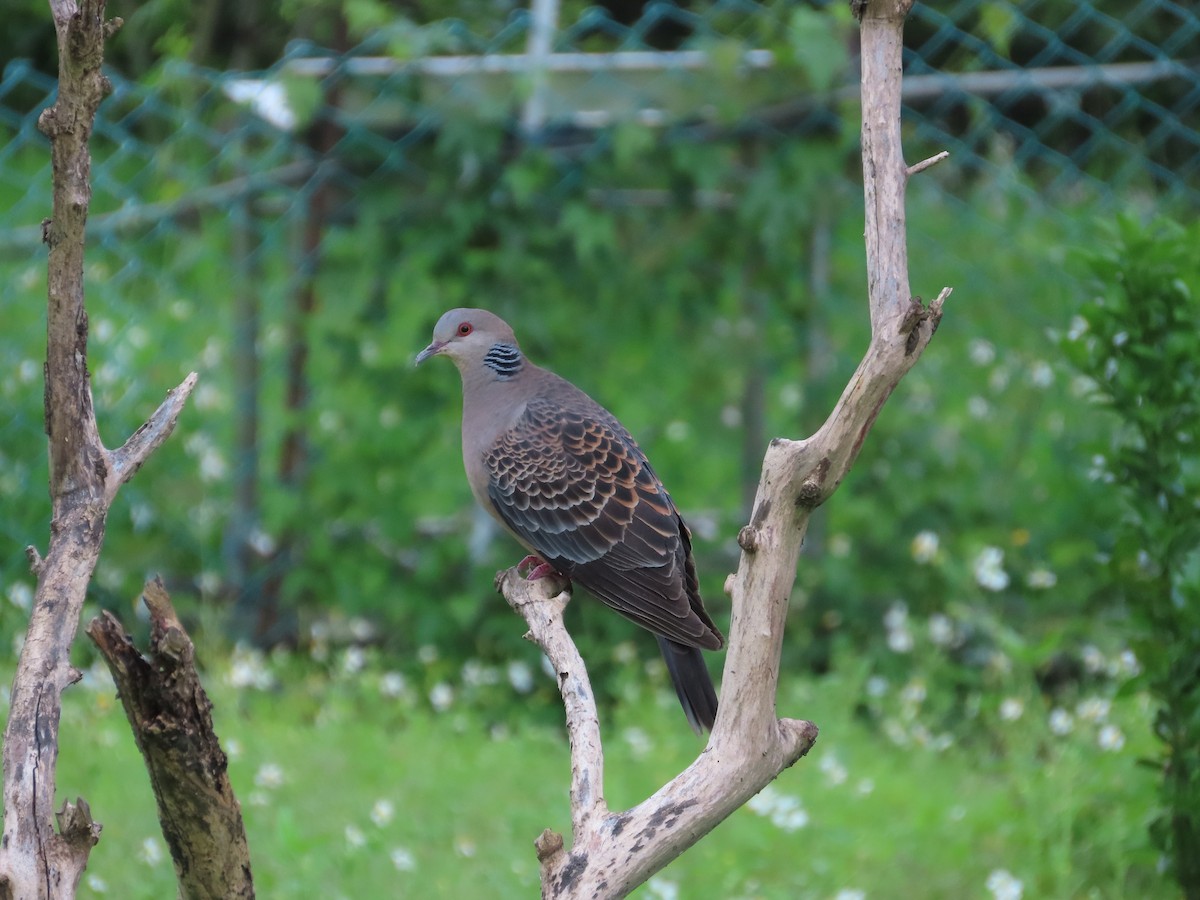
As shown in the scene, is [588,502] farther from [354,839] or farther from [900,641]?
[900,641]

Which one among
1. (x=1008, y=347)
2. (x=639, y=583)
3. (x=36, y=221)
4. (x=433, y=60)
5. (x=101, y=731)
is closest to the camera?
(x=639, y=583)

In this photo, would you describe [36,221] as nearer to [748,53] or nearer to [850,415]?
[748,53]

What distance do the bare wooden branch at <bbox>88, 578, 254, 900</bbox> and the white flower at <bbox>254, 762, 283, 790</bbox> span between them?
1.90m

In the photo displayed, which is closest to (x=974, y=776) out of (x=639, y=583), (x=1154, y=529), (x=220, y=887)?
(x=1154, y=529)

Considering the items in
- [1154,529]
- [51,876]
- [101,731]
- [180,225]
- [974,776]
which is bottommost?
[974,776]

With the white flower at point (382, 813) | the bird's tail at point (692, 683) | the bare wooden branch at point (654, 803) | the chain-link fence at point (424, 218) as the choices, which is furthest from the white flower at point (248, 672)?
the bare wooden branch at point (654, 803)

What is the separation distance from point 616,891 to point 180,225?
177 inches

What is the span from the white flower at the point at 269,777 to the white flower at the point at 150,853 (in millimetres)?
416

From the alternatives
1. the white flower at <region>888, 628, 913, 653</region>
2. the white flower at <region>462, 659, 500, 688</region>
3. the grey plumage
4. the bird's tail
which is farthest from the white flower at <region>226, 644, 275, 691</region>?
the bird's tail

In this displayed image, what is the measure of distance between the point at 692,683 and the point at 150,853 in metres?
1.55

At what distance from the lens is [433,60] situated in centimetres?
499

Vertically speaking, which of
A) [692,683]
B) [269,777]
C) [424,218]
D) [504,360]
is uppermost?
[504,360]

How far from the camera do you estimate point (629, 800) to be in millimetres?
3992

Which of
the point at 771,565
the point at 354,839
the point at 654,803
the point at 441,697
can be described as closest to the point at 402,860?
the point at 354,839
